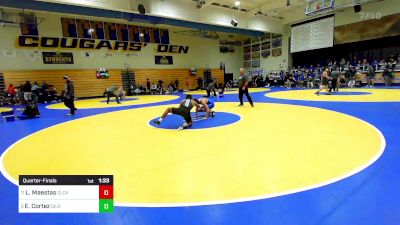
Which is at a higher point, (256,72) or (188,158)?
(256,72)

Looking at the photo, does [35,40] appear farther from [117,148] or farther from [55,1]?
[117,148]

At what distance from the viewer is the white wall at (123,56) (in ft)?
51.9

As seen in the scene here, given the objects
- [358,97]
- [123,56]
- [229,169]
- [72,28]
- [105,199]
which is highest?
[72,28]

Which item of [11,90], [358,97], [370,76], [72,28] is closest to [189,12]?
[72,28]

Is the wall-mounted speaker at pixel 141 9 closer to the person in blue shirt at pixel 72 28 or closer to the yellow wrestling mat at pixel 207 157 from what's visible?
the person in blue shirt at pixel 72 28

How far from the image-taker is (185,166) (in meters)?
3.38

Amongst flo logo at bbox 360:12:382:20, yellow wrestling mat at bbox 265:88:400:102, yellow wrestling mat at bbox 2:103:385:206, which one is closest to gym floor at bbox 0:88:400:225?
yellow wrestling mat at bbox 2:103:385:206

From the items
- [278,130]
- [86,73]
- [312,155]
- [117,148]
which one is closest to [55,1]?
[86,73]

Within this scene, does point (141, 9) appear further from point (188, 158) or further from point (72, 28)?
point (188, 158)

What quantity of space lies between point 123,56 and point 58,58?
5.06 m

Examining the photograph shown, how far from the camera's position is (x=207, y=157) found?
3.70 metres

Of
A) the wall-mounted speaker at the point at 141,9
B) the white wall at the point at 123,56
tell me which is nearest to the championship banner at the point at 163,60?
the white wall at the point at 123,56

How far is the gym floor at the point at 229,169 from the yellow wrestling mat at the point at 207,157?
0.05 ft

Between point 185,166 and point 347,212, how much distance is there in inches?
79.3
